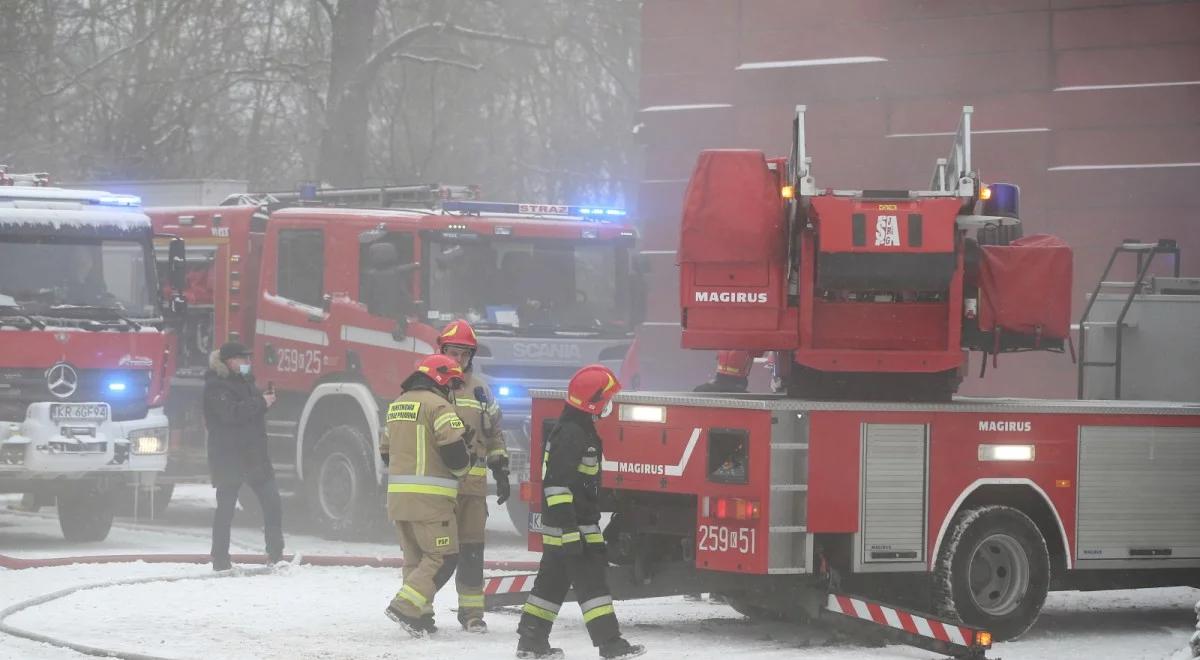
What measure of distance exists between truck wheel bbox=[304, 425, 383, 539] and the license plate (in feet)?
6.88

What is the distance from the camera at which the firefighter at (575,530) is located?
1009 cm

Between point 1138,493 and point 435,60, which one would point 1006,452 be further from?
point 435,60

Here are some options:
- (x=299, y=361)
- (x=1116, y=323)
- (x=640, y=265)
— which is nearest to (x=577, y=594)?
(x=1116, y=323)

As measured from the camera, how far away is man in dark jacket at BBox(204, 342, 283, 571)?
14.2m

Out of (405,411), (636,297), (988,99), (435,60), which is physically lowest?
(405,411)

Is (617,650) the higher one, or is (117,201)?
(117,201)

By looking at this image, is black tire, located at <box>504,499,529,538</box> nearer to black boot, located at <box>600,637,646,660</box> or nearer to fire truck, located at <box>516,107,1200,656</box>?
fire truck, located at <box>516,107,1200,656</box>

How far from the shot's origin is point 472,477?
446 inches

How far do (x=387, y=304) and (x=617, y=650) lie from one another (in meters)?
6.95

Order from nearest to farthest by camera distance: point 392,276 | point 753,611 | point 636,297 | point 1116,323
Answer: point 753,611 → point 1116,323 → point 392,276 → point 636,297

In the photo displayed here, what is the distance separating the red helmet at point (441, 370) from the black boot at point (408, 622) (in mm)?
1283

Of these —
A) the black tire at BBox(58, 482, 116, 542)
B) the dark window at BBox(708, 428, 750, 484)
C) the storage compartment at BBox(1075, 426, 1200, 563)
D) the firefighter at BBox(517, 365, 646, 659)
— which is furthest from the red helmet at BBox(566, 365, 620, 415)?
the black tire at BBox(58, 482, 116, 542)

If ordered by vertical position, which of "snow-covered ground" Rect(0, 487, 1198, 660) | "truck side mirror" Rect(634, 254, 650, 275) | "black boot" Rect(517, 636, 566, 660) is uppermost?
"truck side mirror" Rect(634, 254, 650, 275)

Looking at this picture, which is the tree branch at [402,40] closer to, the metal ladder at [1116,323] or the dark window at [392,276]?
the dark window at [392,276]
